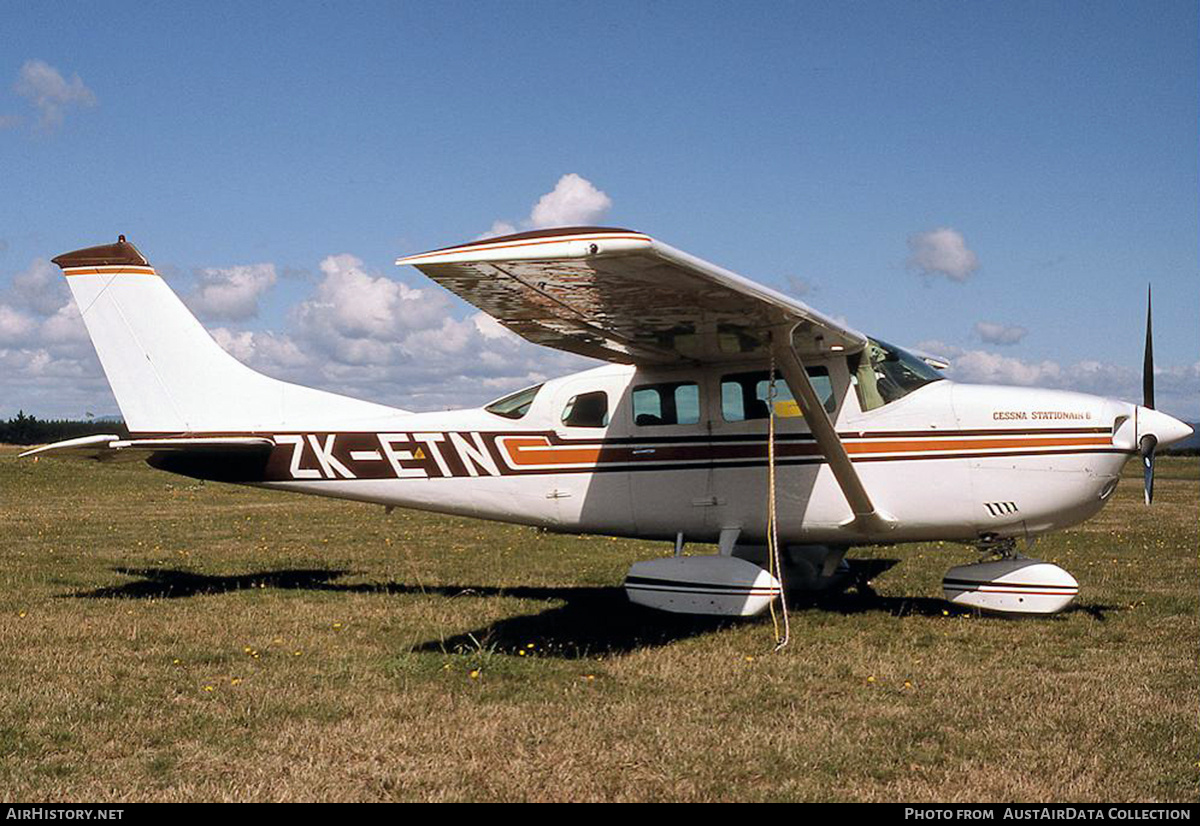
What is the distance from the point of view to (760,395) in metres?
9.34

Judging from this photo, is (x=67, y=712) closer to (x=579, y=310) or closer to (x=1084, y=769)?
(x=579, y=310)

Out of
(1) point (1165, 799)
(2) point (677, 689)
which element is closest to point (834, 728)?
(2) point (677, 689)

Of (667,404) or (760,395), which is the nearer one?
(760,395)

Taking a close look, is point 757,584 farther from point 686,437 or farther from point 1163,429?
point 1163,429

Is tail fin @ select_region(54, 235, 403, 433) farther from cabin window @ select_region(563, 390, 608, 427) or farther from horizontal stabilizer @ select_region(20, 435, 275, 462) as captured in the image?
cabin window @ select_region(563, 390, 608, 427)

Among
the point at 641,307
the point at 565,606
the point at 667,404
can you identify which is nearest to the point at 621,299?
the point at 641,307

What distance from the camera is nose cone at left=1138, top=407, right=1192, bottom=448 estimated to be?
28.1ft

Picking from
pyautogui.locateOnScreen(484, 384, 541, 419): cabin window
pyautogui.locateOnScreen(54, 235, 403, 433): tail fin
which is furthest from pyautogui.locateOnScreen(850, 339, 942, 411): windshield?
pyautogui.locateOnScreen(54, 235, 403, 433): tail fin

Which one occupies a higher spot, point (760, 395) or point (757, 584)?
point (760, 395)

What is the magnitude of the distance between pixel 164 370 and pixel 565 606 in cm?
505

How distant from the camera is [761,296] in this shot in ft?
23.6

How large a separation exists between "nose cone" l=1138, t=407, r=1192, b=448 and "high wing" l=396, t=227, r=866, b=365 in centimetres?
247
